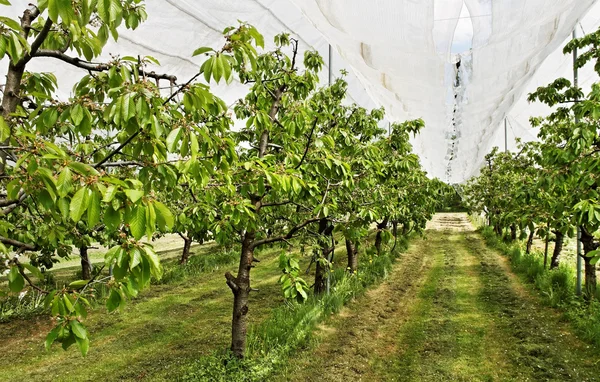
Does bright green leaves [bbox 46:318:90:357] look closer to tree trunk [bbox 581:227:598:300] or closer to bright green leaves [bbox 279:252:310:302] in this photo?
bright green leaves [bbox 279:252:310:302]

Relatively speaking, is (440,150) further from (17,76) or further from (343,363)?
(17,76)

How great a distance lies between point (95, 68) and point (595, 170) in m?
5.03

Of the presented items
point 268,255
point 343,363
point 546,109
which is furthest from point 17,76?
point 546,109

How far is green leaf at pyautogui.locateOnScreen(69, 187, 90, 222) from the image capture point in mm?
1320

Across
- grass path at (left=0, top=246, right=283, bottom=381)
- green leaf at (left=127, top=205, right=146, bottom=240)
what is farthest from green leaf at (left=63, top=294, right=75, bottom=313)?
grass path at (left=0, top=246, right=283, bottom=381)

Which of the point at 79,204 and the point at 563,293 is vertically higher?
the point at 79,204

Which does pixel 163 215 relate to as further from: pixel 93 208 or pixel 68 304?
pixel 68 304

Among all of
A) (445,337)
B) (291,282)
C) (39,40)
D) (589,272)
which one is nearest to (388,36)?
(291,282)

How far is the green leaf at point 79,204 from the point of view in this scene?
132cm

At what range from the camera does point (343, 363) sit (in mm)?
5445

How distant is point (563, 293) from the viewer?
7961mm

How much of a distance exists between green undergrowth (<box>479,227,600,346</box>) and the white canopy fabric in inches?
181

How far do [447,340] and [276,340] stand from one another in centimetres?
307

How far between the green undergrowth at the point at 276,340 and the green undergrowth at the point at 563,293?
425cm
